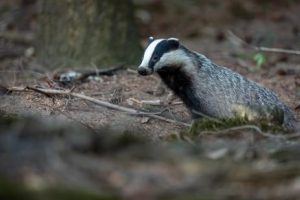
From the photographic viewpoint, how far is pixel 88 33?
9055 millimetres

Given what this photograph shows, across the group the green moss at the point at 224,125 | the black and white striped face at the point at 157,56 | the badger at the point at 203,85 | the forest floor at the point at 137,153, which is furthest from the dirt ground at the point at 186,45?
the green moss at the point at 224,125

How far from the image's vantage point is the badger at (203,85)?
6875 mm

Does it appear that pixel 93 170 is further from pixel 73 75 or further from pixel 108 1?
pixel 108 1

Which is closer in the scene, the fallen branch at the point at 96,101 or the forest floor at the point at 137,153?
the forest floor at the point at 137,153

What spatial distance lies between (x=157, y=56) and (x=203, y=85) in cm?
52

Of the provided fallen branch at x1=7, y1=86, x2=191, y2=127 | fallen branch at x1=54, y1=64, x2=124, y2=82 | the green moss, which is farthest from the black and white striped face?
fallen branch at x1=54, y1=64, x2=124, y2=82

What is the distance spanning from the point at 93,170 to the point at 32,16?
9.25 m

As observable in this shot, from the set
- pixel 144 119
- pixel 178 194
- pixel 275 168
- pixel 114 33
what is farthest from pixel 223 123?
pixel 114 33

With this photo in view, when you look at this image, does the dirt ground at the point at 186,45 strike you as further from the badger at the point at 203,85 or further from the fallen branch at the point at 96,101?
the badger at the point at 203,85

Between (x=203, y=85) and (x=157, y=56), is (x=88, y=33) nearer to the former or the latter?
(x=157, y=56)

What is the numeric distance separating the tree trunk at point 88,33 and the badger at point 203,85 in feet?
6.79

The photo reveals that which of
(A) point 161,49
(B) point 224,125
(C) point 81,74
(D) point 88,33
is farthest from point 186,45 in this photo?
(B) point 224,125

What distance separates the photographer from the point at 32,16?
1253 centimetres

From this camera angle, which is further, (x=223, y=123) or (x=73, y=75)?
(x=73, y=75)
